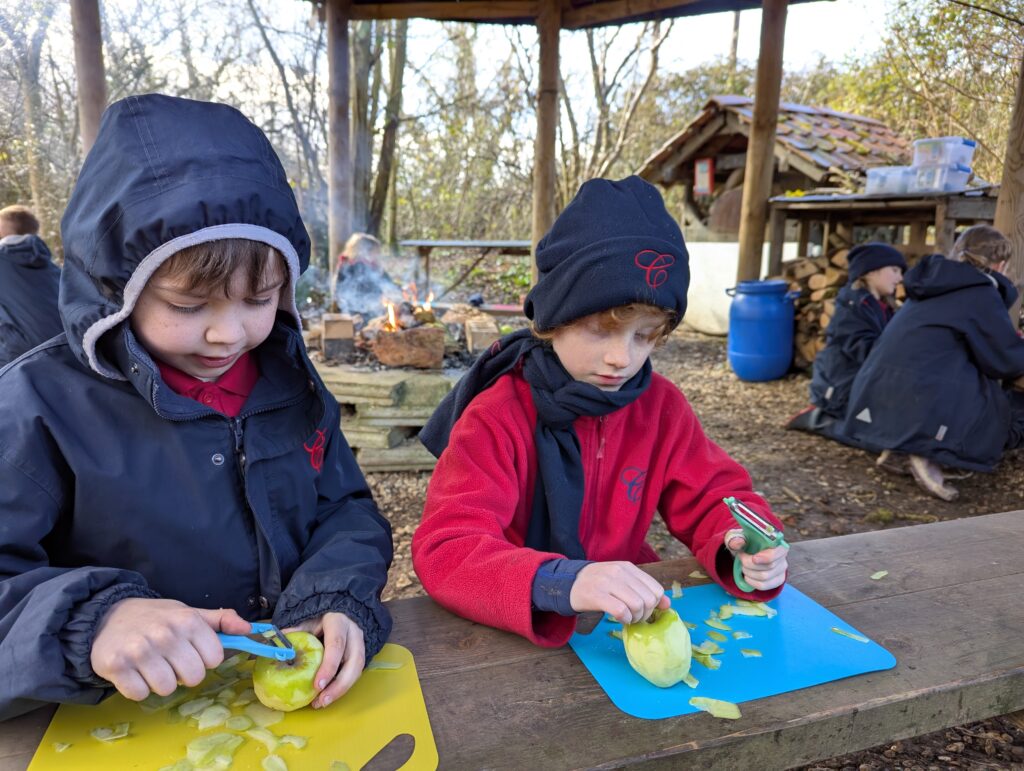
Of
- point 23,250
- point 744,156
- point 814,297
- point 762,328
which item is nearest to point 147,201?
point 23,250

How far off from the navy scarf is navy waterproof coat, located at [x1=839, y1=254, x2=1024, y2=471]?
3810mm

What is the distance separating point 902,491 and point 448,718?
172 inches

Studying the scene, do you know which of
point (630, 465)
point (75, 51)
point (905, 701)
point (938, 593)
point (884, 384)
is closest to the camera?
point (905, 701)

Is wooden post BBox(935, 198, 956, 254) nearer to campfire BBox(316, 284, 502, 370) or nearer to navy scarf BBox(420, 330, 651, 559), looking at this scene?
campfire BBox(316, 284, 502, 370)

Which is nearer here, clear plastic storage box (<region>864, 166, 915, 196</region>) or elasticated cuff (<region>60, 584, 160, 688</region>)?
elasticated cuff (<region>60, 584, 160, 688</region>)

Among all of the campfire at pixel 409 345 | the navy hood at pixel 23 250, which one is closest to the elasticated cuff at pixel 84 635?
the campfire at pixel 409 345

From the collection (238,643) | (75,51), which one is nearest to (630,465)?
(238,643)

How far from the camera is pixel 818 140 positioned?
8359 millimetres

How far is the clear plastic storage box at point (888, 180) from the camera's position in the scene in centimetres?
613

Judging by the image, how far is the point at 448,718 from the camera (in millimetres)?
1029

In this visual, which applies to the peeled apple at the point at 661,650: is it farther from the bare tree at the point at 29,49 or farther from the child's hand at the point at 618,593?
the bare tree at the point at 29,49

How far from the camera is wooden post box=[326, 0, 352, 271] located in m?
6.27

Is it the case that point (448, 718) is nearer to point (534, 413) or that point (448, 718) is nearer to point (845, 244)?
point (534, 413)

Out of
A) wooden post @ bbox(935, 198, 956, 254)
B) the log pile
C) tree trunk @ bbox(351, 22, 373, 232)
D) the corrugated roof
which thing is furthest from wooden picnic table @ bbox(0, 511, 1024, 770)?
tree trunk @ bbox(351, 22, 373, 232)
